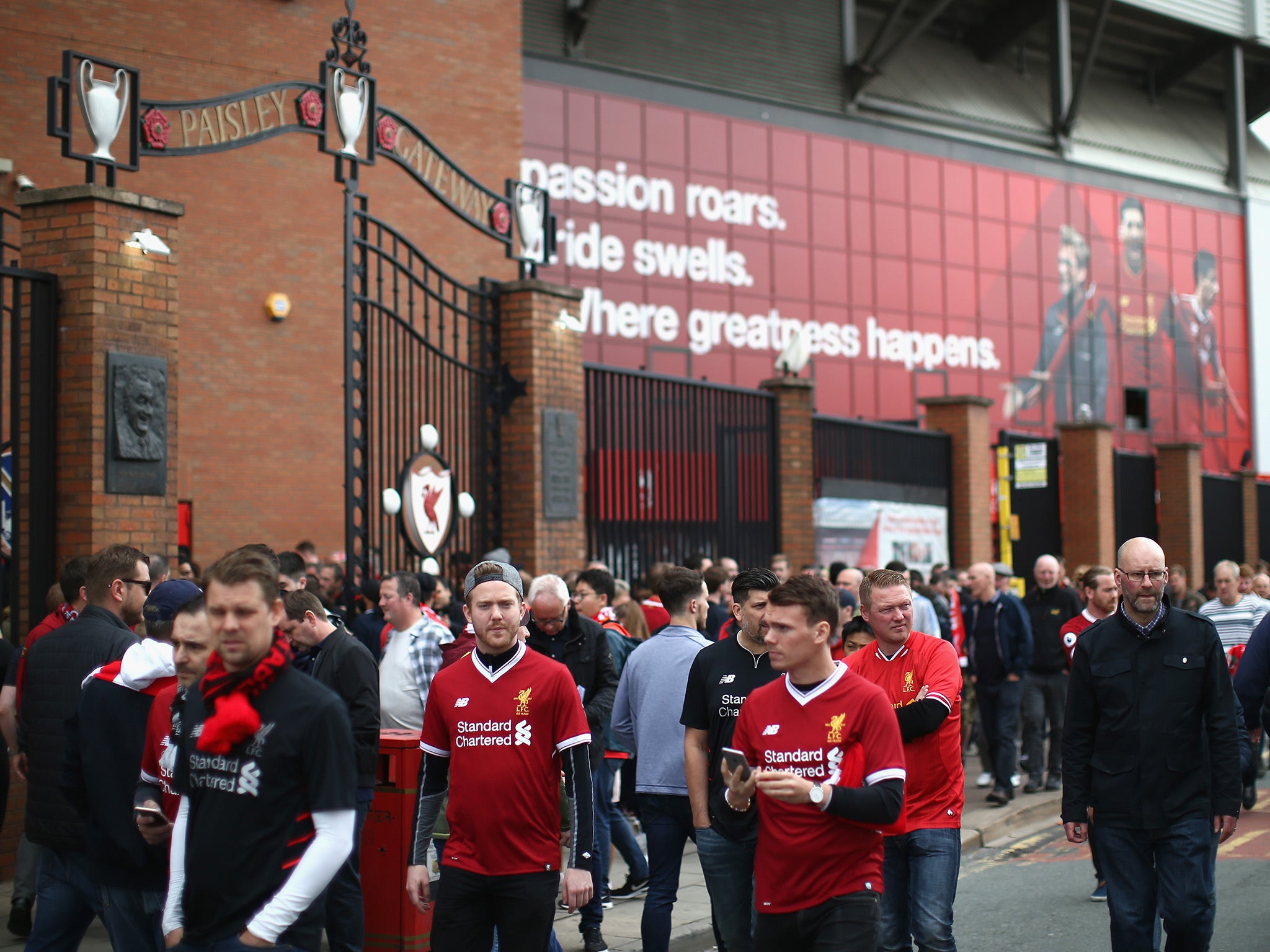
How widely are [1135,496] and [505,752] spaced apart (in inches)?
932

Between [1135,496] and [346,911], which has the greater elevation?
[1135,496]

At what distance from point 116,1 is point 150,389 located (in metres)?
10.8

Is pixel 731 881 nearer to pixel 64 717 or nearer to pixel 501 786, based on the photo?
pixel 501 786

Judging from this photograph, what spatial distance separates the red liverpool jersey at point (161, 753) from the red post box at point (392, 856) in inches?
85.2

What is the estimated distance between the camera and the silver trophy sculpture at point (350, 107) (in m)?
10.8

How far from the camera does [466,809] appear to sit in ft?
15.5

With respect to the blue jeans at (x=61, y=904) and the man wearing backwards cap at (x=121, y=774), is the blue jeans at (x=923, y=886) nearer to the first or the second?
the man wearing backwards cap at (x=121, y=774)

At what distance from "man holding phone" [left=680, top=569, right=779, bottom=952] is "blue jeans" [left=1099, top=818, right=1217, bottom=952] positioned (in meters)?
1.49

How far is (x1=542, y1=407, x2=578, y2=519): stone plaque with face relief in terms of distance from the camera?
12.4 metres

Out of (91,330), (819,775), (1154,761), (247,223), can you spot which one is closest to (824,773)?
(819,775)

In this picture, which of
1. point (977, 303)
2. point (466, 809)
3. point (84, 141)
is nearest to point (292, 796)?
point (466, 809)

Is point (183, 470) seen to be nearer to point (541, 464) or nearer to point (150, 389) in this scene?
point (541, 464)

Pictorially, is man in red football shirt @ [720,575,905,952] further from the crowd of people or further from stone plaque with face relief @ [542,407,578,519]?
stone plaque with face relief @ [542,407,578,519]

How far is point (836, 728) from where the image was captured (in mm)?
4176
